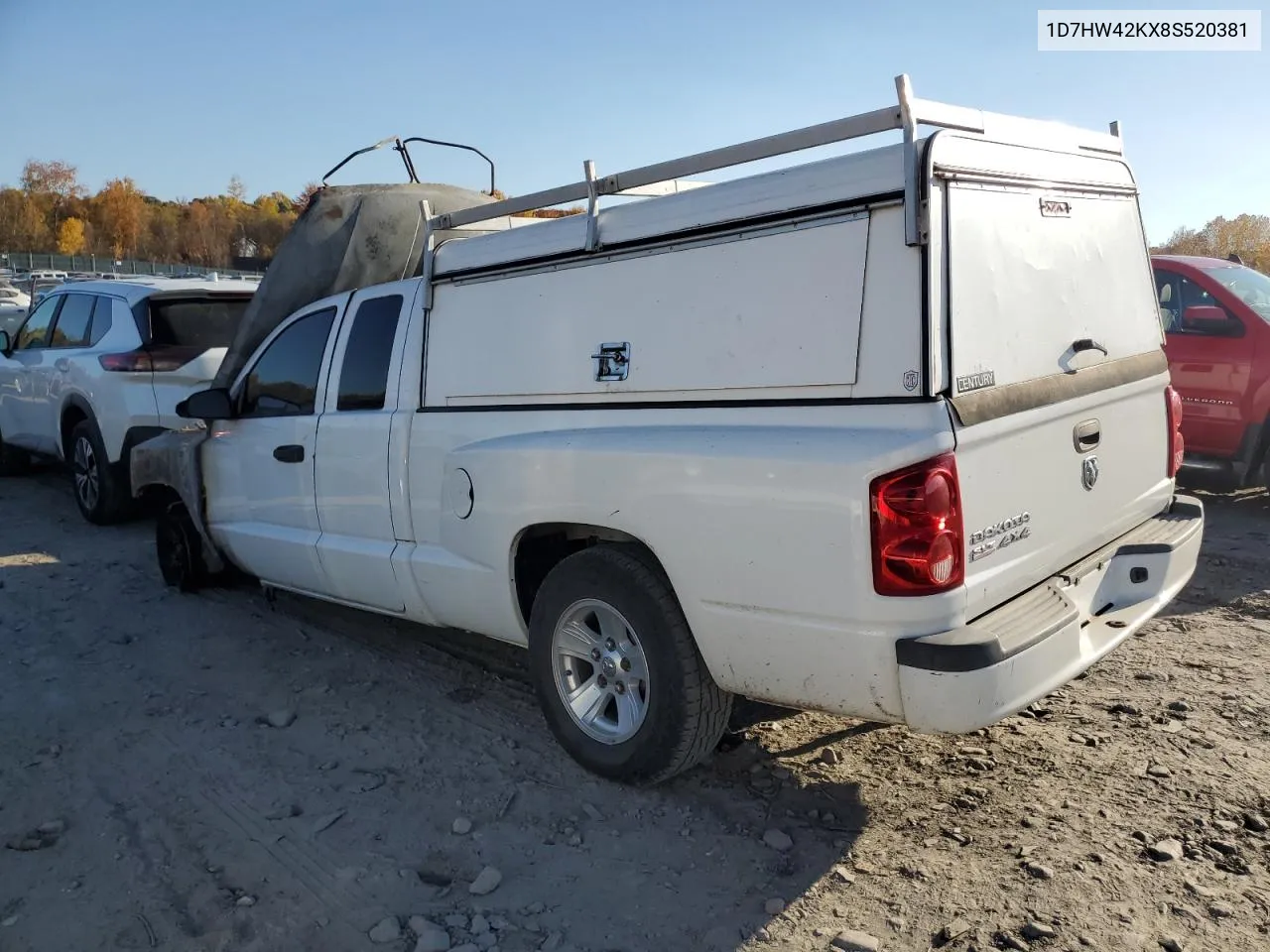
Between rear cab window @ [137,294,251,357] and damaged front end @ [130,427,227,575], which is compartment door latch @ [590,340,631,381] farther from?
rear cab window @ [137,294,251,357]

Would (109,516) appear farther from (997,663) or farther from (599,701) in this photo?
(997,663)

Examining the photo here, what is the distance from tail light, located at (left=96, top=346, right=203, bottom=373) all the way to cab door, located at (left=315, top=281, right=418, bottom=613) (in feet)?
12.1

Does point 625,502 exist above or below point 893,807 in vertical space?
above

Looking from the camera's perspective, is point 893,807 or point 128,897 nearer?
point 128,897

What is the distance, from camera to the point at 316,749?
4.12 meters

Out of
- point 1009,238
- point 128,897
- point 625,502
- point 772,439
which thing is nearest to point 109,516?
point 128,897

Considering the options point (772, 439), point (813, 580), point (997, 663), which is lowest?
point (997, 663)

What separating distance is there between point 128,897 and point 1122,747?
11.5 ft

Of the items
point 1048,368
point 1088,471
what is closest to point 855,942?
point 1088,471

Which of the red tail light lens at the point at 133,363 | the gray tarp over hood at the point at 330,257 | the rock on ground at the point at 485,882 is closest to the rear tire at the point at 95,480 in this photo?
the red tail light lens at the point at 133,363

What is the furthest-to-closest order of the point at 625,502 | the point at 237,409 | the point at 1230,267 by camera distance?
the point at 1230,267, the point at 237,409, the point at 625,502

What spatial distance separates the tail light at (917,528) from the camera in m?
2.80

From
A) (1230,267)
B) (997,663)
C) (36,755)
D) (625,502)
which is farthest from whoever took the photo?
(1230,267)

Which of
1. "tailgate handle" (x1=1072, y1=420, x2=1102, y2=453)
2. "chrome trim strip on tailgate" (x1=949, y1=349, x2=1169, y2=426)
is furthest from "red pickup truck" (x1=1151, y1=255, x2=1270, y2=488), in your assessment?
"tailgate handle" (x1=1072, y1=420, x2=1102, y2=453)
